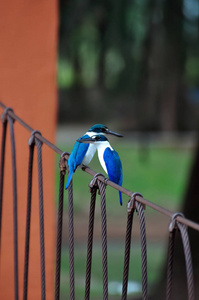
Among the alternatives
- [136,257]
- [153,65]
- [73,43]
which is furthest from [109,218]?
[73,43]

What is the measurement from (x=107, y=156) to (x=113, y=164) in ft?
0.10

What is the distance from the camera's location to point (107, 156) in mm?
1481

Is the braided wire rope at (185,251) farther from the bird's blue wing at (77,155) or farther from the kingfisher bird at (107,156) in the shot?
the bird's blue wing at (77,155)

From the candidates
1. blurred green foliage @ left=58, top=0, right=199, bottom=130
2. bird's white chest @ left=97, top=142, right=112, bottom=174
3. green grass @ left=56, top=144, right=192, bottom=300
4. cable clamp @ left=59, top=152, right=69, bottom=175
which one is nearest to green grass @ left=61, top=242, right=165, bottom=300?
green grass @ left=56, top=144, right=192, bottom=300

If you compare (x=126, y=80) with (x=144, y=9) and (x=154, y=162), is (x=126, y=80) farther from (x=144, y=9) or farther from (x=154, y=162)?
(x=154, y=162)

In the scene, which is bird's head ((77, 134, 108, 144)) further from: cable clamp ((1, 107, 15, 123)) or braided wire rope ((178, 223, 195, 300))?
cable clamp ((1, 107, 15, 123))

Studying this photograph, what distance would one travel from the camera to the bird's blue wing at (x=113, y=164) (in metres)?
1.48

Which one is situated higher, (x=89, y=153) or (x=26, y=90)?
(x=26, y=90)

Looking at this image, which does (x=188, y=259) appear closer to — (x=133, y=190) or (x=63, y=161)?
(x=63, y=161)

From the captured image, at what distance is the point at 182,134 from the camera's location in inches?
781

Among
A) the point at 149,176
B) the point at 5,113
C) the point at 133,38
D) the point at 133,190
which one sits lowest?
the point at 5,113

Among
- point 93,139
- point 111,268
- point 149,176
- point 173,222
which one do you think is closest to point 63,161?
point 93,139

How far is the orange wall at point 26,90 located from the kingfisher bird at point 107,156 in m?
1.66

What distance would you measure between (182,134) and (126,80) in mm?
11818
